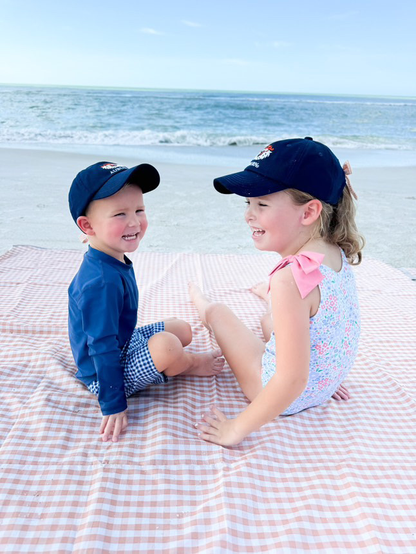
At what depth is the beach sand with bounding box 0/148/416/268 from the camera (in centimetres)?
381

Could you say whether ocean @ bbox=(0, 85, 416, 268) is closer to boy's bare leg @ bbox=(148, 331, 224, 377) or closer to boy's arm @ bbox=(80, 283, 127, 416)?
boy's bare leg @ bbox=(148, 331, 224, 377)

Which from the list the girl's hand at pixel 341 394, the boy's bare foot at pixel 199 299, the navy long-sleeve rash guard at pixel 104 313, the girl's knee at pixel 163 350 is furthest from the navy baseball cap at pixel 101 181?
the girl's hand at pixel 341 394

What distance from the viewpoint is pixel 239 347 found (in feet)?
5.99

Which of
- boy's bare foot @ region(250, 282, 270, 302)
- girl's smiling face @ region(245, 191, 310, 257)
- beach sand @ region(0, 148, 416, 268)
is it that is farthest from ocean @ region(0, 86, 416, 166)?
girl's smiling face @ region(245, 191, 310, 257)

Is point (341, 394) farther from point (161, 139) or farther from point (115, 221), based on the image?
point (161, 139)

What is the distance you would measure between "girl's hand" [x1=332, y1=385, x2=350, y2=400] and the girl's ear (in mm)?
795

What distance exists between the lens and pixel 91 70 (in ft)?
88.3

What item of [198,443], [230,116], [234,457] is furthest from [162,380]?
[230,116]

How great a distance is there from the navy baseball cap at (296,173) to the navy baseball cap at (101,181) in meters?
0.36

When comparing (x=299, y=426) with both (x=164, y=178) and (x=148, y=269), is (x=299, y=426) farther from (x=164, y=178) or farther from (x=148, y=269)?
(x=164, y=178)

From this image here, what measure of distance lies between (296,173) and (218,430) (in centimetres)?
87

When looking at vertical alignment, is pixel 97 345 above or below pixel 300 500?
above

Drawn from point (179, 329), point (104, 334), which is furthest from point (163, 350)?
point (179, 329)

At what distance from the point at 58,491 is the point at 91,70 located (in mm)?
29403
